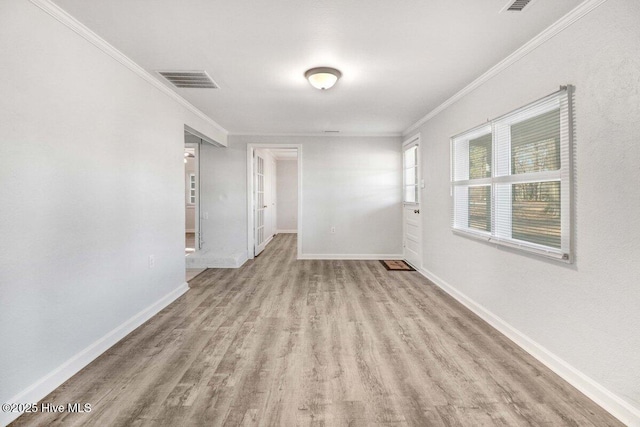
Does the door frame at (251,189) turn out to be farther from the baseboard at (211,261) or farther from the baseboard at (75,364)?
the baseboard at (75,364)

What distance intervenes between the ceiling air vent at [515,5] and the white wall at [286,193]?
808 centimetres

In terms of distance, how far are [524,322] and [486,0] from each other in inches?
91.4

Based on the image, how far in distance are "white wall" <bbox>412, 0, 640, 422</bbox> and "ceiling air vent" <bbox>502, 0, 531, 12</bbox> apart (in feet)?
1.24

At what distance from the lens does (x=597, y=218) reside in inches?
70.2

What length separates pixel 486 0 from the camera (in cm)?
184

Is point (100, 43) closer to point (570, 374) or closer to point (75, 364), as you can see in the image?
point (75, 364)

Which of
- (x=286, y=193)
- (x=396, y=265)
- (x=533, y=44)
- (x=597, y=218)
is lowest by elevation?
(x=396, y=265)

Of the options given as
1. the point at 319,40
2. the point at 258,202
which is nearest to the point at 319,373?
the point at 319,40

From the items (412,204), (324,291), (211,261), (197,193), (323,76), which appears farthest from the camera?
(197,193)

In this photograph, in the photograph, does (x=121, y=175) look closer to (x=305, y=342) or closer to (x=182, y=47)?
(x=182, y=47)

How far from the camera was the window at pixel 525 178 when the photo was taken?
2.01 m

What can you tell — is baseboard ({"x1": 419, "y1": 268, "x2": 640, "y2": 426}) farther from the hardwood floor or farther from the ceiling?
the ceiling

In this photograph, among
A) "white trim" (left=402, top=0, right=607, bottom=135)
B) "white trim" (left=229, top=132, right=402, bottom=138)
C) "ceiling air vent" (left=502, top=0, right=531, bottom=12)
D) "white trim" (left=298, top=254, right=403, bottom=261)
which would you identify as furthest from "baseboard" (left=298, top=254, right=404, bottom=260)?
"ceiling air vent" (left=502, top=0, right=531, bottom=12)

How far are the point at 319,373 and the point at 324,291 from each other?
178 cm
